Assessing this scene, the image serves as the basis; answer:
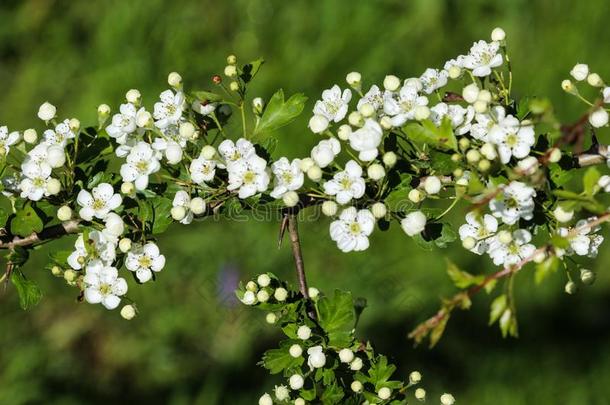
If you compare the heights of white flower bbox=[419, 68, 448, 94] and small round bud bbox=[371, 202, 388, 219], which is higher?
white flower bbox=[419, 68, 448, 94]

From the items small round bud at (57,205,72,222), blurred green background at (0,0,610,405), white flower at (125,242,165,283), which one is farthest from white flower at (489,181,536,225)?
blurred green background at (0,0,610,405)

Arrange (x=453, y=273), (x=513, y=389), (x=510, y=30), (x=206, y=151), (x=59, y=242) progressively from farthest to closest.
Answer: (x=510, y=30) → (x=59, y=242) → (x=513, y=389) → (x=206, y=151) → (x=453, y=273)

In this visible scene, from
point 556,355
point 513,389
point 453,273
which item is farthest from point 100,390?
point 453,273

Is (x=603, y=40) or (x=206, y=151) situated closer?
(x=206, y=151)

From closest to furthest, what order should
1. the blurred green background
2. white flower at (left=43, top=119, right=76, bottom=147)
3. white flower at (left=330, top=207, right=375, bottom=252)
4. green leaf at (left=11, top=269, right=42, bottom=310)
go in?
white flower at (left=330, top=207, right=375, bottom=252) < green leaf at (left=11, top=269, right=42, bottom=310) < white flower at (left=43, top=119, right=76, bottom=147) < the blurred green background

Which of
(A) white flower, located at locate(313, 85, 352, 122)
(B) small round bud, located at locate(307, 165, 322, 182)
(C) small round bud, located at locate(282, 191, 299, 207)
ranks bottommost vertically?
(C) small round bud, located at locate(282, 191, 299, 207)

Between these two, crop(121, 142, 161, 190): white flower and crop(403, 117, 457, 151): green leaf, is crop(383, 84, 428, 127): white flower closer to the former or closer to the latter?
crop(403, 117, 457, 151): green leaf

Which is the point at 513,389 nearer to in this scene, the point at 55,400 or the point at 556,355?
the point at 556,355

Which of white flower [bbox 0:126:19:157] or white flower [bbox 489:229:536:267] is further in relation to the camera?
white flower [bbox 0:126:19:157]
